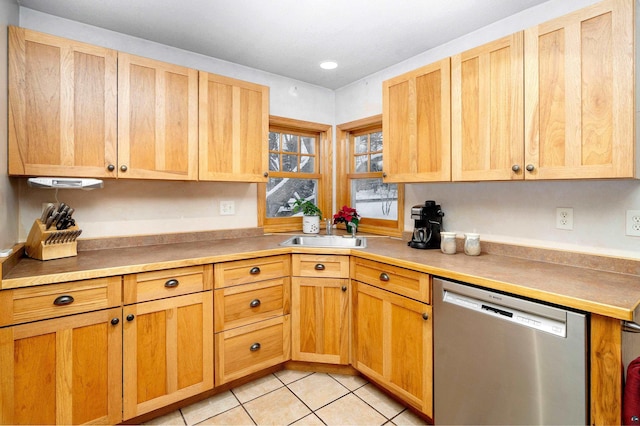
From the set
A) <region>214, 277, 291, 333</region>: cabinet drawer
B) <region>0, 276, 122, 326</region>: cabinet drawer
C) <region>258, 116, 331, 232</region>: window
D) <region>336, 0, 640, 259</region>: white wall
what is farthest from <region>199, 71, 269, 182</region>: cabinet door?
<region>336, 0, 640, 259</region>: white wall

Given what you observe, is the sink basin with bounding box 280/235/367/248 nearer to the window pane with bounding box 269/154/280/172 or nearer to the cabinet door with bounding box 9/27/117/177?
the window pane with bounding box 269/154/280/172

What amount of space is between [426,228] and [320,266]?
79cm

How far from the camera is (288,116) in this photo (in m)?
3.03

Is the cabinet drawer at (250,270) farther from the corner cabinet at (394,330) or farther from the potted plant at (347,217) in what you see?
the potted plant at (347,217)

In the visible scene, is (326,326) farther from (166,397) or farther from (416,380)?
(166,397)

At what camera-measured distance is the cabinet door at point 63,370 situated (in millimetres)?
1392

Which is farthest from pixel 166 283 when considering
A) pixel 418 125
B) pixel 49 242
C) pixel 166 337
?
pixel 418 125

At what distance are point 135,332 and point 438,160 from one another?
1.99 m

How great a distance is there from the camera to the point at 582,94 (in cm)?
140

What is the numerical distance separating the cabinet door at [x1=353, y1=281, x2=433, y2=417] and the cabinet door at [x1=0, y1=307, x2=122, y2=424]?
55.4 inches

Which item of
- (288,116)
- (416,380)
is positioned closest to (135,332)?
(416,380)

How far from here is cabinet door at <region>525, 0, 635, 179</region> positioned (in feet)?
4.27

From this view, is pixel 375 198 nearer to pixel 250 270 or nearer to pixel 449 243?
pixel 449 243

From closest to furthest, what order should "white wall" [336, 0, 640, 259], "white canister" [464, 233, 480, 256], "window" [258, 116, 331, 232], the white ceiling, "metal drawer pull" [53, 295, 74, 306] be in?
"metal drawer pull" [53, 295, 74, 306] → "white wall" [336, 0, 640, 259] → the white ceiling → "white canister" [464, 233, 480, 256] → "window" [258, 116, 331, 232]
